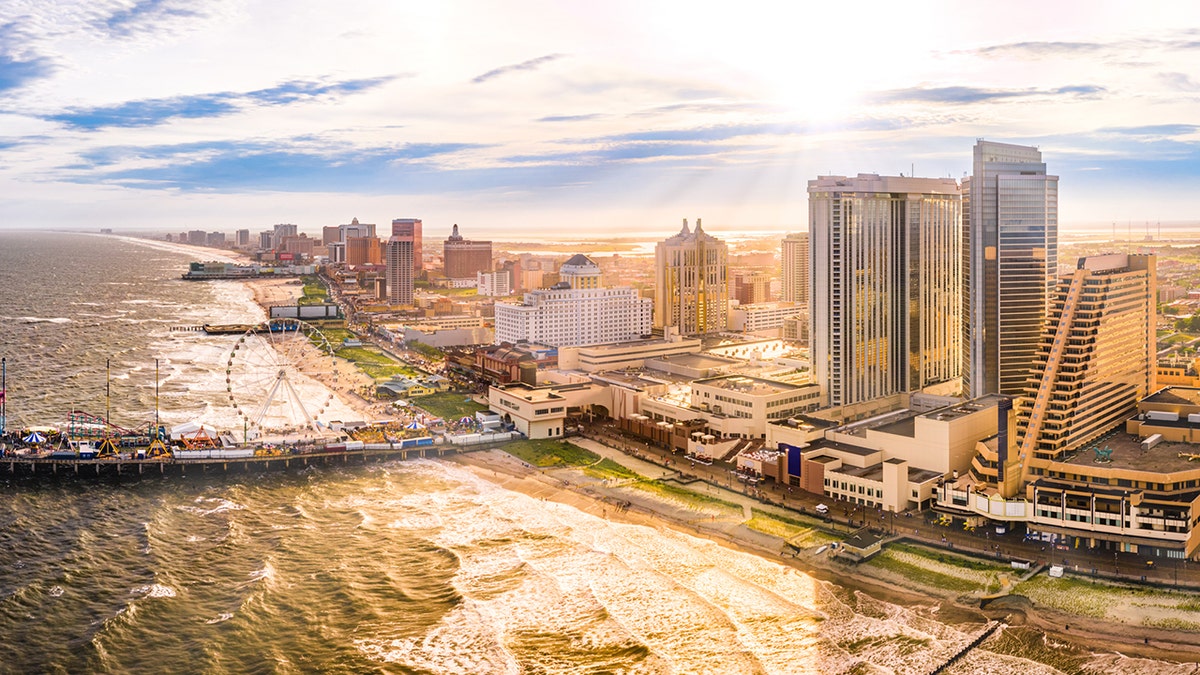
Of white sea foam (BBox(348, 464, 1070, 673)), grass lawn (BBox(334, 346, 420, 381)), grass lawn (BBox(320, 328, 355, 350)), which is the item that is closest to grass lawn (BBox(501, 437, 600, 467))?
white sea foam (BBox(348, 464, 1070, 673))

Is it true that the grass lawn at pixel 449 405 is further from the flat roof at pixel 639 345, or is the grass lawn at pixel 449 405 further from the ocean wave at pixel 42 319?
the ocean wave at pixel 42 319

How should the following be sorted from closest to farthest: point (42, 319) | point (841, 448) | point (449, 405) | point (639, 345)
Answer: point (841, 448)
point (449, 405)
point (639, 345)
point (42, 319)

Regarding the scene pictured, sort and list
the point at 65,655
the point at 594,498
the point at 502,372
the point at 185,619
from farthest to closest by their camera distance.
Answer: the point at 502,372, the point at 594,498, the point at 185,619, the point at 65,655

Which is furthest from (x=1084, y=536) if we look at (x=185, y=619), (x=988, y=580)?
(x=185, y=619)

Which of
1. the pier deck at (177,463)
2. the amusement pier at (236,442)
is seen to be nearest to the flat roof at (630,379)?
the amusement pier at (236,442)

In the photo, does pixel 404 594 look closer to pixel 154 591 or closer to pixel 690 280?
pixel 154 591

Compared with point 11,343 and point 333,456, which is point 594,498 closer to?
point 333,456

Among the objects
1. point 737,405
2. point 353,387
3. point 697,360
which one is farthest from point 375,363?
point 737,405
